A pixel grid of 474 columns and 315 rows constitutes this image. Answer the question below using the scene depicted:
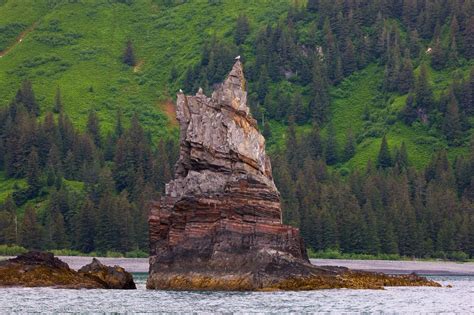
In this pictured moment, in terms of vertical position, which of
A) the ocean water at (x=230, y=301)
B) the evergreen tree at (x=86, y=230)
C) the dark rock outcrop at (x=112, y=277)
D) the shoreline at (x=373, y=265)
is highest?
the evergreen tree at (x=86, y=230)

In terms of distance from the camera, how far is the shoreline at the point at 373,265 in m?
155

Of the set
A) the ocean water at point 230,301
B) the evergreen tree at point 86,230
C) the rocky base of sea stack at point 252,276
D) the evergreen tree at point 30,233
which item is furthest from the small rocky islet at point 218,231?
the evergreen tree at point 86,230

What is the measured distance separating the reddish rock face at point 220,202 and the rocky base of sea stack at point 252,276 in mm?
170

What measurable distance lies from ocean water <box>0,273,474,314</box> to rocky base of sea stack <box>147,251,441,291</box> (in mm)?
2110

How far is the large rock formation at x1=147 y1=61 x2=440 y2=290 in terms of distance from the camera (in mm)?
99750

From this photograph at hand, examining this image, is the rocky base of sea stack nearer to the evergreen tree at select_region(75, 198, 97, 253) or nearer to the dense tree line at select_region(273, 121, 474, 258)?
the dense tree line at select_region(273, 121, 474, 258)

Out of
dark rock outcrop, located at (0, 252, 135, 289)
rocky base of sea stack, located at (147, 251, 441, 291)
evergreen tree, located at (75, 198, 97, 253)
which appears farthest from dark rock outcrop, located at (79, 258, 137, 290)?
evergreen tree, located at (75, 198, 97, 253)

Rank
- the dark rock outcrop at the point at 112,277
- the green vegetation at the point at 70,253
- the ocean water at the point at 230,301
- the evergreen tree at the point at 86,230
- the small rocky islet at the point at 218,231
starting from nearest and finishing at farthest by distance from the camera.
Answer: the ocean water at the point at 230,301 → the small rocky islet at the point at 218,231 → the dark rock outcrop at the point at 112,277 → the green vegetation at the point at 70,253 → the evergreen tree at the point at 86,230

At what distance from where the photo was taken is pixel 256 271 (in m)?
99.2

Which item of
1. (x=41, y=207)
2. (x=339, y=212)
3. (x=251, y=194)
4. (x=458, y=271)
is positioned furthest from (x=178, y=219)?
(x=41, y=207)

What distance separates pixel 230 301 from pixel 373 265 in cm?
7331

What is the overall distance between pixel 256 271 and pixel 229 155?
1183 cm

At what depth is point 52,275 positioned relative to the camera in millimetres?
104188

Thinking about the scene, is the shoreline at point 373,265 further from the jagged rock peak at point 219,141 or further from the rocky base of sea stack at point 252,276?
the rocky base of sea stack at point 252,276
